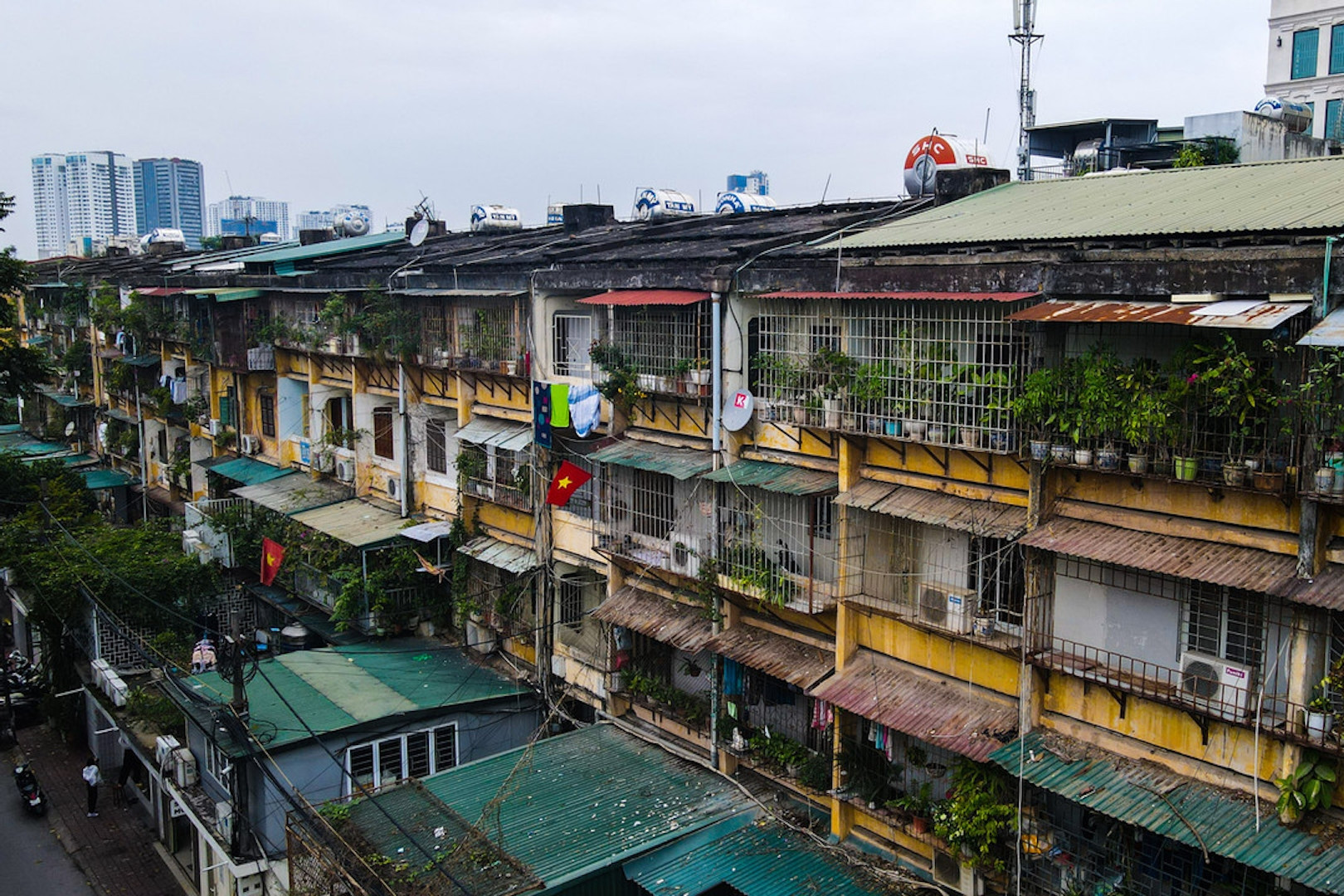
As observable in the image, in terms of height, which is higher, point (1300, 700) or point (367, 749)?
point (1300, 700)

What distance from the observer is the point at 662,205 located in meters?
29.6

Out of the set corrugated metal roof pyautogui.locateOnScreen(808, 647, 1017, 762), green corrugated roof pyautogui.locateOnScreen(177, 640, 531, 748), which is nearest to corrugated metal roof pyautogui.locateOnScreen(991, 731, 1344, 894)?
corrugated metal roof pyautogui.locateOnScreen(808, 647, 1017, 762)

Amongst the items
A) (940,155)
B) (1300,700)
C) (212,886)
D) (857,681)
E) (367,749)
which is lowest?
(212,886)

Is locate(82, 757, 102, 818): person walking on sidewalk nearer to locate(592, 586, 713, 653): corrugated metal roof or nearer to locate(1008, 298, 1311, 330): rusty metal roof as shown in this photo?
locate(592, 586, 713, 653): corrugated metal roof

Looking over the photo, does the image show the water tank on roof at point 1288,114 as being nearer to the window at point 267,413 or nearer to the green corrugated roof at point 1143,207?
the green corrugated roof at point 1143,207

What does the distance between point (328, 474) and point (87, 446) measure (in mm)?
28027

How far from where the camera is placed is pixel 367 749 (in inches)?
881

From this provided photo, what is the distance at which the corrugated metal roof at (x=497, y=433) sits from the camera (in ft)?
78.4

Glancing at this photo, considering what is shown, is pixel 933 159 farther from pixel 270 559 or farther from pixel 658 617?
pixel 270 559

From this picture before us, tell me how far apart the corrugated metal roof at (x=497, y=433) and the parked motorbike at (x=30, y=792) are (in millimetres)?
14849

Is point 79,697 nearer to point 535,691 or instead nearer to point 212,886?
point 212,886

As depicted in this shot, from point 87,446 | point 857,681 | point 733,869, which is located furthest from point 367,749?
point 87,446

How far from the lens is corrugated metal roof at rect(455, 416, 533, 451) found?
941 inches

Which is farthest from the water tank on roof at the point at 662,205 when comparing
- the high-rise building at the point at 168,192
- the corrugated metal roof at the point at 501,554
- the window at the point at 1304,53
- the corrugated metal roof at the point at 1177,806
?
the high-rise building at the point at 168,192
